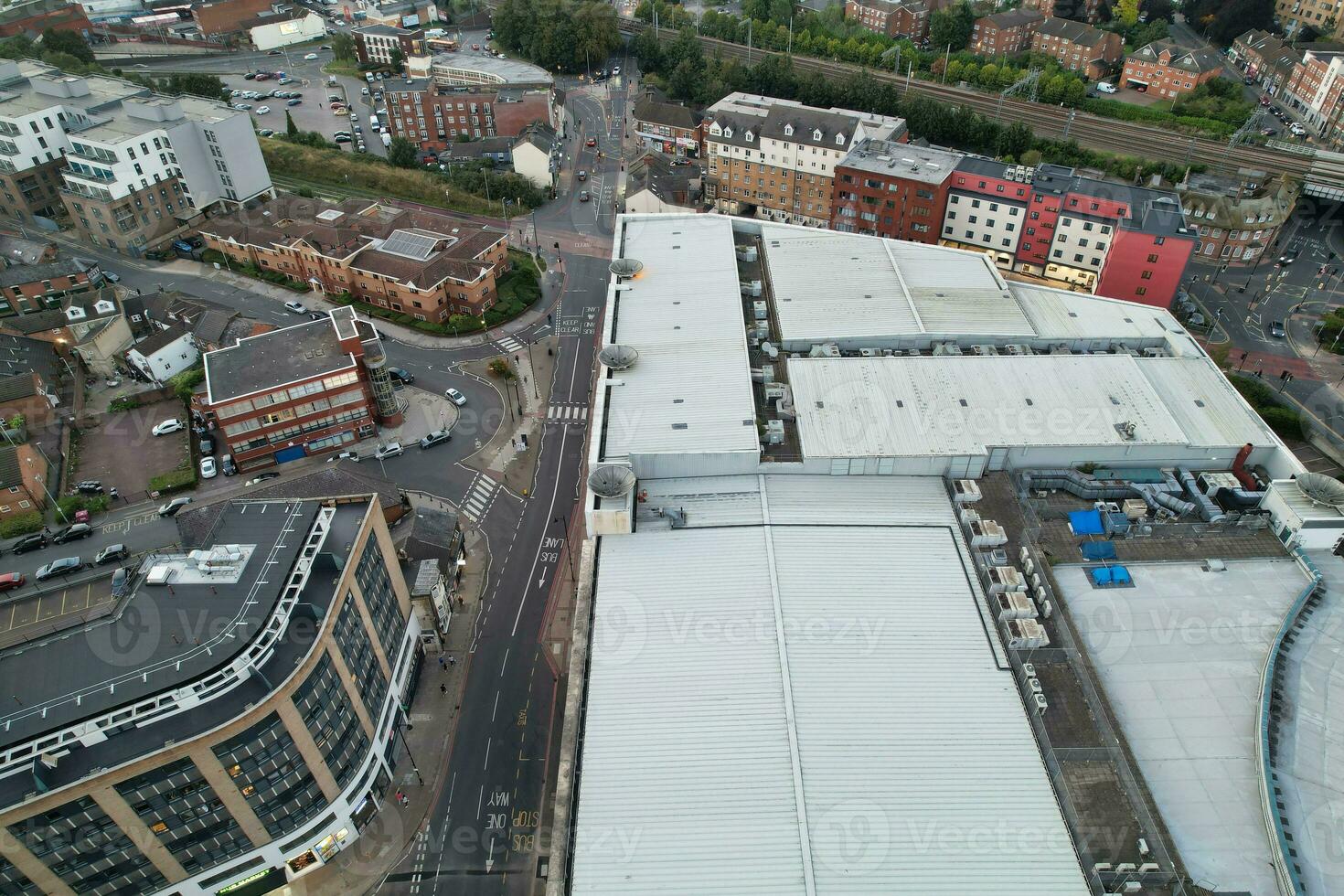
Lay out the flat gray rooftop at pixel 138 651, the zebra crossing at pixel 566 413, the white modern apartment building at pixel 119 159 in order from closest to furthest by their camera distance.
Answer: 1. the flat gray rooftop at pixel 138 651
2. the zebra crossing at pixel 566 413
3. the white modern apartment building at pixel 119 159

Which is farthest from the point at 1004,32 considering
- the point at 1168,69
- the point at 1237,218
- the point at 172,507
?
the point at 172,507

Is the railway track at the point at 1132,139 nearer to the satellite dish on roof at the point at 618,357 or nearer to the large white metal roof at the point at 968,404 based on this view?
the large white metal roof at the point at 968,404

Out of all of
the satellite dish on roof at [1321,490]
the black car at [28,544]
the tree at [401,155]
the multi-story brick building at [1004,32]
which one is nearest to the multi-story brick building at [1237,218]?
the satellite dish on roof at [1321,490]

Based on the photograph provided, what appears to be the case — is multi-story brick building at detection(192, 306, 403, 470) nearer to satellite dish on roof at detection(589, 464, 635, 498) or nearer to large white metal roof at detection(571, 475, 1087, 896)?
satellite dish on roof at detection(589, 464, 635, 498)

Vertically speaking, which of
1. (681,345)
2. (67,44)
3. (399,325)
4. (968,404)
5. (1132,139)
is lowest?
(399,325)

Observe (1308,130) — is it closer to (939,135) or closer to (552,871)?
(939,135)

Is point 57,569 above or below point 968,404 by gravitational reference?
below

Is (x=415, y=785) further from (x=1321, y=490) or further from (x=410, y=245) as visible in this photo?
(x=410, y=245)
